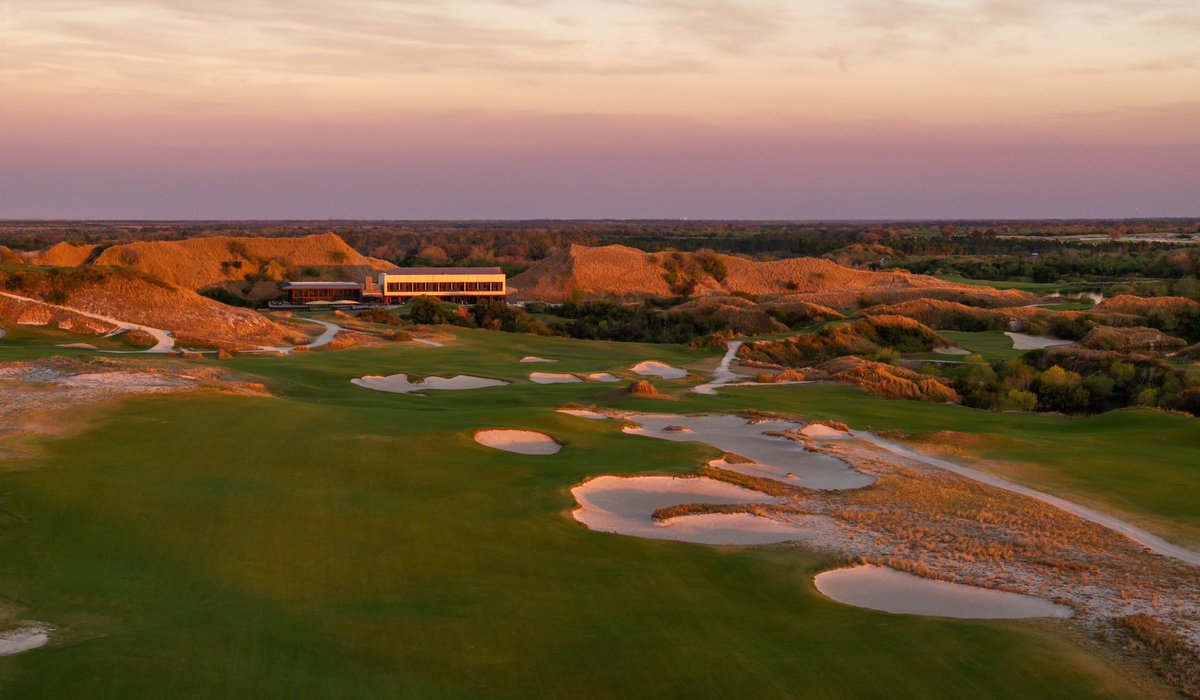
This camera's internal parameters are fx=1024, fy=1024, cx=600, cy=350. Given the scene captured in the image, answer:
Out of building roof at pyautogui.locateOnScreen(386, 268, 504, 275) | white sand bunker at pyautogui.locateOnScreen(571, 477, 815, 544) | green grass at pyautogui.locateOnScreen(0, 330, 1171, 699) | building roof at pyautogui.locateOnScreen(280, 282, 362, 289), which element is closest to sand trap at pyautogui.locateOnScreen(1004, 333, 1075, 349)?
white sand bunker at pyautogui.locateOnScreen(571, 477, 815, 544)

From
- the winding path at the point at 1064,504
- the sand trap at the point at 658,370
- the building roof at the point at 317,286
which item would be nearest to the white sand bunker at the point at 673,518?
the winding path at the point at 1064,504

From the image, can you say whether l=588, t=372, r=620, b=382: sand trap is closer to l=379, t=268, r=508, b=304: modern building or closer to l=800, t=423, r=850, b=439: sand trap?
l=800, t=423, r=850, b=439: sand trap

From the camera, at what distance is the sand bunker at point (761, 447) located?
22.4 meters

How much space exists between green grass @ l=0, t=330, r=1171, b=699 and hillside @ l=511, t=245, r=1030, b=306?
3237 inches

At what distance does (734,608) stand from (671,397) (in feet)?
70.5

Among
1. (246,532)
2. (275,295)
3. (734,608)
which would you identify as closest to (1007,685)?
(734,608)

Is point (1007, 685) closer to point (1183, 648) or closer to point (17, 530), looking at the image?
point (1183, 648)

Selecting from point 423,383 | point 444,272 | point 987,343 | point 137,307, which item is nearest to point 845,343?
point 987,343

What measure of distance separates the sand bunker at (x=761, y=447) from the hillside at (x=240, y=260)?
74.9 meters

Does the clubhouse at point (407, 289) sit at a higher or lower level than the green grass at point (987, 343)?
higher

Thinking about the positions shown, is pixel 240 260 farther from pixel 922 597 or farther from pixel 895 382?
pixel 922 597

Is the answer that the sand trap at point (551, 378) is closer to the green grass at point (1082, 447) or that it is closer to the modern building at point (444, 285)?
the green grass at point (1082, 447)

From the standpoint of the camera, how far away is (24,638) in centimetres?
1078

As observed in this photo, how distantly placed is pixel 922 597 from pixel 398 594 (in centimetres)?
715
